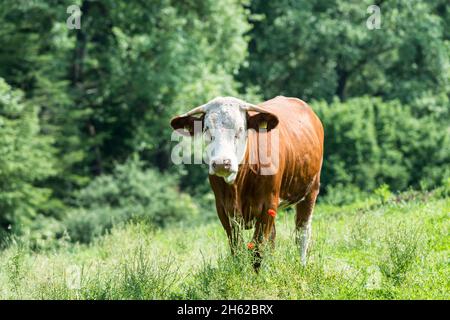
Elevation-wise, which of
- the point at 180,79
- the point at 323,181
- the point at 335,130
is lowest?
the point at 323,181

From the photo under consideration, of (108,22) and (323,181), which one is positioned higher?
(108,22)

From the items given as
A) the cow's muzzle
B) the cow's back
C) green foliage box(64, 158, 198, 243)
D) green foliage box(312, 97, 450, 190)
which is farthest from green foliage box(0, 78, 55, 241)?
the cow's muzzle

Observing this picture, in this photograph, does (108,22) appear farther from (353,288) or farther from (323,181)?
(353,288)

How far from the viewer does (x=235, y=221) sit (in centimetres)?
688

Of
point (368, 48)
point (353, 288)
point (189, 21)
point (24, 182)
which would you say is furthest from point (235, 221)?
point (368, 48)

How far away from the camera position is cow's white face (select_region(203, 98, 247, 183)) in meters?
6.63

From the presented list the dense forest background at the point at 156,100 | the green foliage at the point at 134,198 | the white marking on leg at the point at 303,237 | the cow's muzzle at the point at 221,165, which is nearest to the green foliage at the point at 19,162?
the dense forest background at the point at 156,100

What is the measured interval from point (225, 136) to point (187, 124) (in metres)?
0.70

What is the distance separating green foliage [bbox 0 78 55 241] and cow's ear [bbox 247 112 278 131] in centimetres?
1361

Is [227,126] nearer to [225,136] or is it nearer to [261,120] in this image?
[225,136]

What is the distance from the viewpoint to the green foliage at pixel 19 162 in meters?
20.3

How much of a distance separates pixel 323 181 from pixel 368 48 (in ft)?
26.6

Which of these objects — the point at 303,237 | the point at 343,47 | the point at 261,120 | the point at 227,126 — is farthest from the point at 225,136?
the point at 343,47
